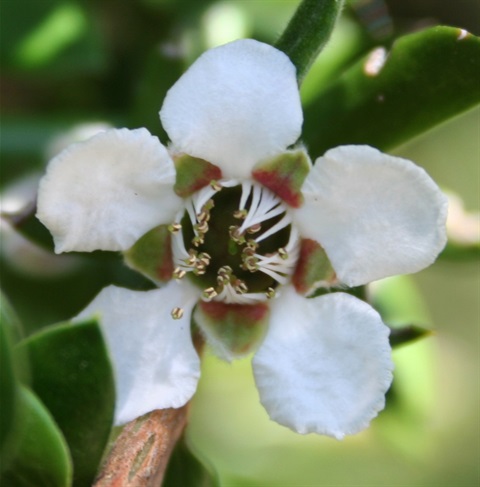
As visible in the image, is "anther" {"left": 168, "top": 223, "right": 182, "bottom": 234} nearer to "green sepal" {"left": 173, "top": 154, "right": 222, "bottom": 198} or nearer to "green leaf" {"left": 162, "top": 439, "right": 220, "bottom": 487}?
"green sepal" {"left": 173, "top": 154, "right": 222, "bottom": 198}

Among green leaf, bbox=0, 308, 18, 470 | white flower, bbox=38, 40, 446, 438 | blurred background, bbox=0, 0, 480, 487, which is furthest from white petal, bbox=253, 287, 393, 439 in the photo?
blurred background, bbox=0, 0, 480, 487

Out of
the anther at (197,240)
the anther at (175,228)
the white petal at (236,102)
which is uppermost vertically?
the white petal at (236,102)

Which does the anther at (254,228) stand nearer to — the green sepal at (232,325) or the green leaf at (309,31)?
the green sepal at (232,325)

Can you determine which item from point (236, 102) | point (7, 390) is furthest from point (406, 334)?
point (7, 390)

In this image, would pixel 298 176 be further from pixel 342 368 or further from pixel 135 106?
pixel 135 106

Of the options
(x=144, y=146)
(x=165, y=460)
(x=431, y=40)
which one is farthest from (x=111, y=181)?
(x=431, y=40)

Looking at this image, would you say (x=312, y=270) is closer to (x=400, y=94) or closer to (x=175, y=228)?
(x=175, y=228)

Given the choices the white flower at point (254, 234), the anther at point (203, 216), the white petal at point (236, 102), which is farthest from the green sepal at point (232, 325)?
the white petal at point (236, 102)
